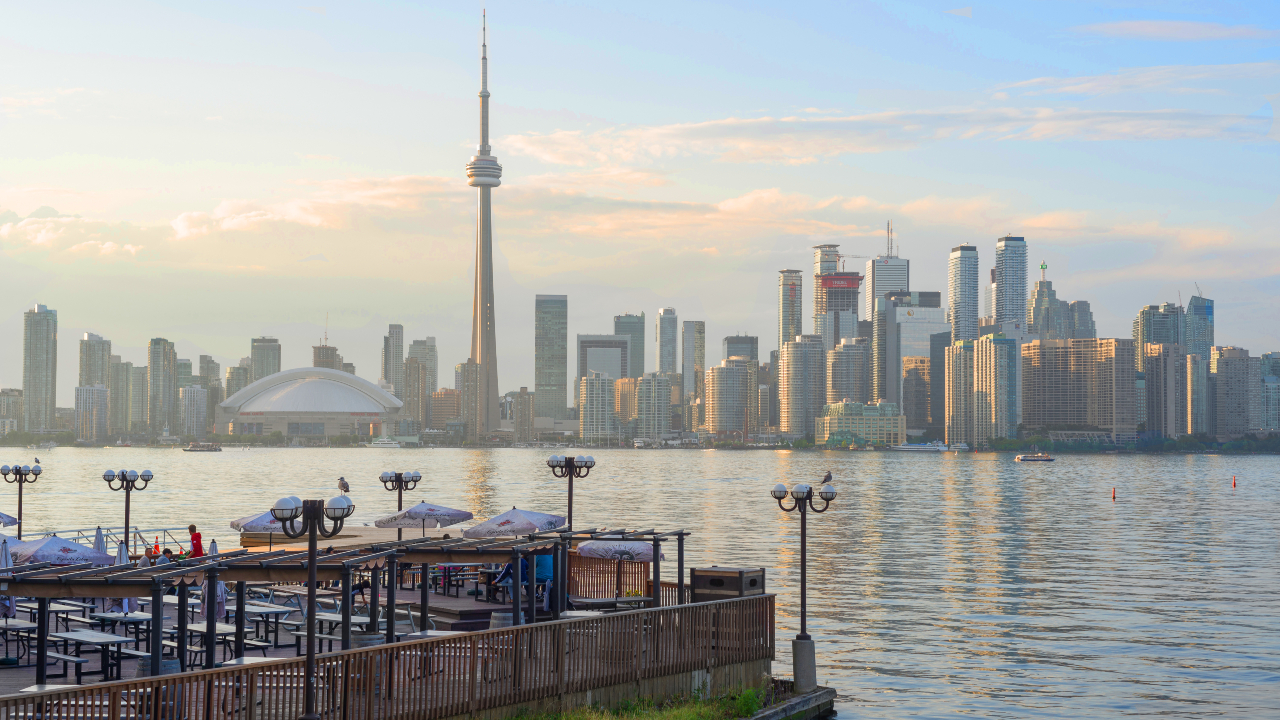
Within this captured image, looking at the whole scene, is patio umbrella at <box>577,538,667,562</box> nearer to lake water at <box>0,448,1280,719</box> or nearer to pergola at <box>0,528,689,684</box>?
pergola at <box>0,528,689,684</box>

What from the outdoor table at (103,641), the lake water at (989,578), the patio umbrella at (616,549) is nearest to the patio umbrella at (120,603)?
the outdoor table at (103,641)

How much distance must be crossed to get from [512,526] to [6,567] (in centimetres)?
954

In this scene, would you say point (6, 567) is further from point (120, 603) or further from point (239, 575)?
point (239, 575)

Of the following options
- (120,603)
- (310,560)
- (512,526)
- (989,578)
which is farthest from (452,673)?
(989,578)

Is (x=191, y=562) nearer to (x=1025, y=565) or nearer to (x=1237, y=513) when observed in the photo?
(x=1025, y=565)

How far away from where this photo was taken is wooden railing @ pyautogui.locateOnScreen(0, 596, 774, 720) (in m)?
14.4

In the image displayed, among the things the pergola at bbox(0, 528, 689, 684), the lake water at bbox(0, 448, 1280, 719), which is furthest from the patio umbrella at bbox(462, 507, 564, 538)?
the lake water at bbox(0, 448, 1280, 719)

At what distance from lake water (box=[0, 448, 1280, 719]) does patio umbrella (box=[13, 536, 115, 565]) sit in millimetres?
14644

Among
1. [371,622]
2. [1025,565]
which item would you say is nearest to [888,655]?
[371,622]

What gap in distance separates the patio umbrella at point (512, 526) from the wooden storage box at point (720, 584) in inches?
160

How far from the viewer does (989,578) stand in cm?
5172

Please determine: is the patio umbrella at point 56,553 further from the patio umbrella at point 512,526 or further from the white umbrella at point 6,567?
the patio umbrella at point 512,526

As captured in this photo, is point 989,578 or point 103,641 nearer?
point 103,641

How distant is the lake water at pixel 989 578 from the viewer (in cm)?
2905
